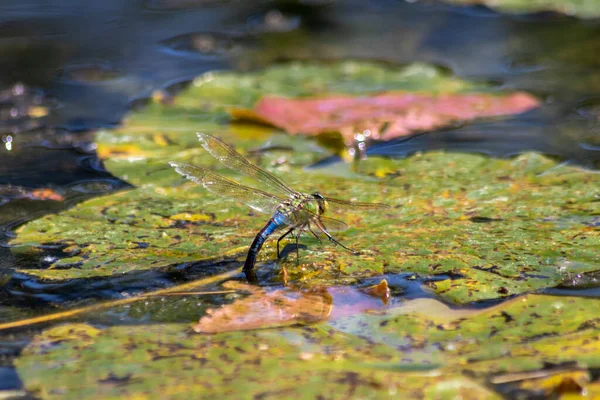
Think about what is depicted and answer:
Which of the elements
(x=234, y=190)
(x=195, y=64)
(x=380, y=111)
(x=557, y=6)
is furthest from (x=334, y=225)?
(x=557, y=6)

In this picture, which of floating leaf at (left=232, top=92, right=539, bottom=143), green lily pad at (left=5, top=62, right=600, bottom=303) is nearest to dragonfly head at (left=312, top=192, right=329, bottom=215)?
green lily pad at (left=5, top=62, right=600, bottom=303)

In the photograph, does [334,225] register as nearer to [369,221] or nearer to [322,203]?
[322,203]

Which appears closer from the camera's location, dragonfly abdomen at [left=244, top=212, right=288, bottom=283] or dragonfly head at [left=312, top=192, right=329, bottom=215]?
dragonfly abdomen at [left=244, top=212, right=288, bottom=283]

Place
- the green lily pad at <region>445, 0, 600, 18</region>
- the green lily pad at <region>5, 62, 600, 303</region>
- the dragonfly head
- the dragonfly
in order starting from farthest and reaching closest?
the green lily pad at <region>445, 0, 600, 18</region>, the dragonfly head, the dragonfly, the green lily pad at <region>5, 62, 600, 303</region>

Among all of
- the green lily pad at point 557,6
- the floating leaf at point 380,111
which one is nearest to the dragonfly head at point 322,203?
the floating leaf at point 380,111

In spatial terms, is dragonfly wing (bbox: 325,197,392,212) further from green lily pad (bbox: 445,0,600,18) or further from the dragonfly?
green lily pad (bbox: 445,0,600,18)

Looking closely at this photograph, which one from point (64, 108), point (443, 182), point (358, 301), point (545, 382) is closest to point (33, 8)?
point (64, 108)

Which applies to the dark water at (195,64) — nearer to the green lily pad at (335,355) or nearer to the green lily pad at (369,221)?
the green lily pad at (369,221)
